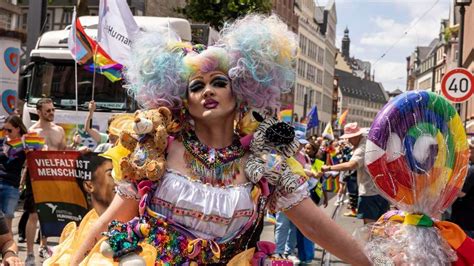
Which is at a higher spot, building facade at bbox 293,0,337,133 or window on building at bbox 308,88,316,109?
building facade at bbox 293,0,337,133

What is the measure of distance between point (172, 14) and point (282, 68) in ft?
115

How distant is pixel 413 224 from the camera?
9.92 feet

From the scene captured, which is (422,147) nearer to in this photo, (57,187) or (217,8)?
(57,187)

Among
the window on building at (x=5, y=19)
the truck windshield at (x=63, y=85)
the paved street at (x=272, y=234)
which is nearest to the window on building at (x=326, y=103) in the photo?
the window on building at (x=5, y=19)

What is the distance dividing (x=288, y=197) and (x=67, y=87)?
10724 millimetres

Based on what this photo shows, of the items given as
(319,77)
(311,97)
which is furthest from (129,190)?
(319,77)

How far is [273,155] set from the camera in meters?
2.99

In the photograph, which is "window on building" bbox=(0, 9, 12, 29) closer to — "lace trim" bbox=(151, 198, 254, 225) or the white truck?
the white truck

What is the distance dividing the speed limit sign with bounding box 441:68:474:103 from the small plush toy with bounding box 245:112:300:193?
9.14 metres

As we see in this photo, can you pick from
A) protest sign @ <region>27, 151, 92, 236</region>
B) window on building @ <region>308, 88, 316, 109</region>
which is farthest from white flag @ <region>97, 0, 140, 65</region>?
window on building @ <region>308, 88, 316, 109</region>

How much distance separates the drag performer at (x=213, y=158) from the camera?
9.39 feet

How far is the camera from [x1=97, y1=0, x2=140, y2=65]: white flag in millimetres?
9773

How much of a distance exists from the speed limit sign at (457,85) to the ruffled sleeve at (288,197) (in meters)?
9.14

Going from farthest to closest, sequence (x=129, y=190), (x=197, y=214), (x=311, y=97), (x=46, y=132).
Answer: (x=311, y=97)
(x=46, y=132)
(x=129, y=190)
(x=197, y=214)
